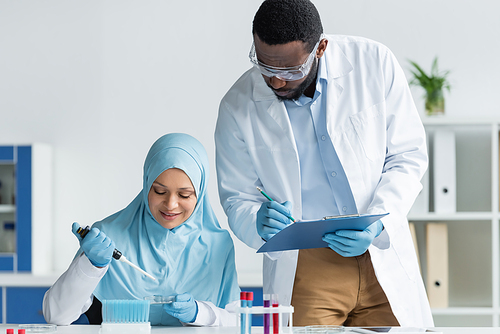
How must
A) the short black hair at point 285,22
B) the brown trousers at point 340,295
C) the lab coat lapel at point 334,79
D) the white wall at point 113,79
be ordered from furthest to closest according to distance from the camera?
the white wall at point 113,79, the lab coat lapel at point 334,79, the brown trousers at point 340,295, the short black hair at point 285,22

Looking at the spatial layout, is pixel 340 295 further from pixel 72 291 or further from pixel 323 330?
pixel 72 291

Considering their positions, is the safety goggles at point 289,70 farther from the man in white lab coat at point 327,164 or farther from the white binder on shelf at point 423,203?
the white binder on shelf at point 423,203

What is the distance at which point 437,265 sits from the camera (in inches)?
111

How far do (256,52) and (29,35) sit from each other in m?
2.70

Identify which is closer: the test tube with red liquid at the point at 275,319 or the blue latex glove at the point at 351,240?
the test tube with red liquid at the point at 275,319

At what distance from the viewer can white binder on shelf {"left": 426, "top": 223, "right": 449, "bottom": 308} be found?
2.81m

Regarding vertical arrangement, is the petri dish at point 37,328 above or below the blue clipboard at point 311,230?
below

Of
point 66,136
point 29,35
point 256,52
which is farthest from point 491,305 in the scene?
point 29,35

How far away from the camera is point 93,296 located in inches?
65.5

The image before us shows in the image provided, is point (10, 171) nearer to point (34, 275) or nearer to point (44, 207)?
point (44, 207)

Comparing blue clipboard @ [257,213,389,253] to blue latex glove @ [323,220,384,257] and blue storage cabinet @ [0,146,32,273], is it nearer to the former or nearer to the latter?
blue latex glove @ [323,220,384,257]

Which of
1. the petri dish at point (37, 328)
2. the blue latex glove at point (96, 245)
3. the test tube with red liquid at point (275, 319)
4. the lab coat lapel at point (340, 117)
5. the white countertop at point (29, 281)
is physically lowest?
the white countertop at point (29, 281)

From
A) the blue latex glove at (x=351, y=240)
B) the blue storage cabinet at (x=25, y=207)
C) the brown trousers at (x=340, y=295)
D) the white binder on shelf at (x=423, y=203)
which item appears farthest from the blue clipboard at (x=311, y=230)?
the blue storage cabinet at (x=25, y=207)

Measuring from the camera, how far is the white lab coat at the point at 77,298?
1.47 metres
